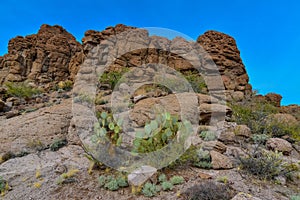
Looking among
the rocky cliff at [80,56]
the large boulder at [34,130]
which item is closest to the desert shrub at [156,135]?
the large boulder at [34,130]

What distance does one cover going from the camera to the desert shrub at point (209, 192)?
132 inches

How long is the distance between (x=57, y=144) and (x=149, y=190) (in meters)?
4.15

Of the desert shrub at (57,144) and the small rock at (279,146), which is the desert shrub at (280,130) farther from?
the desert shrub at (57,144)

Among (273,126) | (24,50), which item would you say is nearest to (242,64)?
(273,126)

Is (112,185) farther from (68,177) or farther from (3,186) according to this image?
(3,186)

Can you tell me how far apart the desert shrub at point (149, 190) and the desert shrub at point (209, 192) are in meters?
0.56

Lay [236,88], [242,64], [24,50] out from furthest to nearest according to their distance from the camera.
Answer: [24,50], [242,64], [236,88]

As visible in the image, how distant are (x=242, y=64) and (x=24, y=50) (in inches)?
991

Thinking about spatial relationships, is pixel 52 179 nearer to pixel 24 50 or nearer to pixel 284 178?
pixel 284 178

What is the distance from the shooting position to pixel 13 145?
7043 millimetres

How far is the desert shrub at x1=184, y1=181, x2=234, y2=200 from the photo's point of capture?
3344 millimetres

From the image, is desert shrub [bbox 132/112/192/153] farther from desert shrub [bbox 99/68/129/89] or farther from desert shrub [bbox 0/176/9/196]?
desert shrub [bbox 99/68/129/89]

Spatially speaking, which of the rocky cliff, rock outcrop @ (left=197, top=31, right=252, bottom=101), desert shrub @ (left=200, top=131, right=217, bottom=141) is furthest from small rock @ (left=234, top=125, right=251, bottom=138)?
rock outcrop @ (left=197, top=31, right=252, bottom=101)

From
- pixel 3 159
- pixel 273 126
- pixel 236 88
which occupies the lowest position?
pixel 3 159
